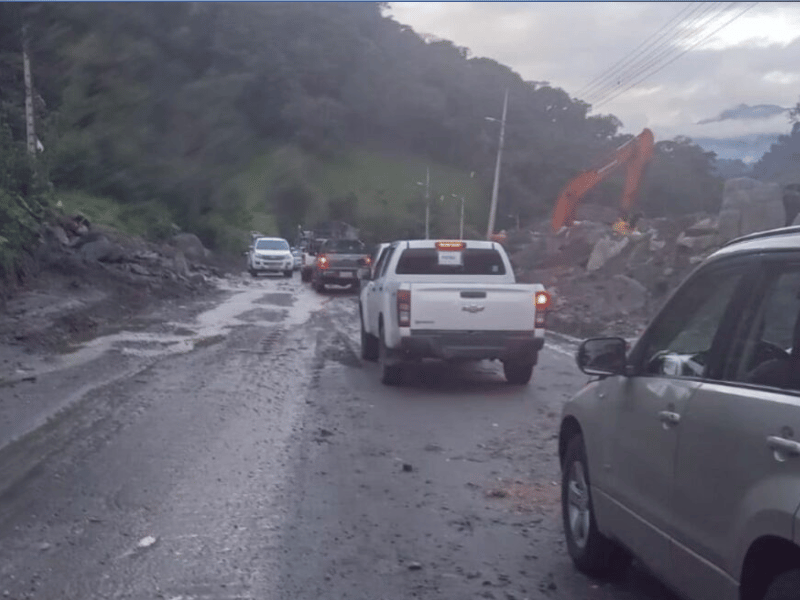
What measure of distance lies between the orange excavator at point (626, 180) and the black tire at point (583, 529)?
24.7 meters

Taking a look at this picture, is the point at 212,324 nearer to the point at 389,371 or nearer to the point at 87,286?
the point at 87,286

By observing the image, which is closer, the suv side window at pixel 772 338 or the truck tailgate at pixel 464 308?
the suv side window at pixel 772 338

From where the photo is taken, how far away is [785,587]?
12.8 ft

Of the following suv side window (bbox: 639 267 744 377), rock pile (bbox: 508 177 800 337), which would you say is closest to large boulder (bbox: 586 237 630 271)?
rock pile (bbox: 508 177 800 337)

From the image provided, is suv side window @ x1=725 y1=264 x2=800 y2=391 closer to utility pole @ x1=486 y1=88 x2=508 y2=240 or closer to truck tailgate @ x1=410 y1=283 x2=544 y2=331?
truck tailgate @ x1=410 y1=283 x2=544 y2=331

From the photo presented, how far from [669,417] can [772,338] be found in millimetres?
693

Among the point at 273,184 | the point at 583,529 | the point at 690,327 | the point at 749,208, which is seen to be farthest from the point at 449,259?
the point at 749,208

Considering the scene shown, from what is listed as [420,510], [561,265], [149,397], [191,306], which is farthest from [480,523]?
[561,265]

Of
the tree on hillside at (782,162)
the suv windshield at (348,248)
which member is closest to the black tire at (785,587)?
the tree on hillside at (782,162)

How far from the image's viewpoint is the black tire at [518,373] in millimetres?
14539

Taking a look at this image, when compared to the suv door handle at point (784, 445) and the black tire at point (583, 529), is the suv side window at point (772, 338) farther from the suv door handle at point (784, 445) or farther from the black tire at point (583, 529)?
the black tire at point (583, 529)

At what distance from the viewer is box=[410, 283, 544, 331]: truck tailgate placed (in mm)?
13641

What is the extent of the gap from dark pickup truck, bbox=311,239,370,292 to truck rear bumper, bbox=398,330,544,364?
65.2ft

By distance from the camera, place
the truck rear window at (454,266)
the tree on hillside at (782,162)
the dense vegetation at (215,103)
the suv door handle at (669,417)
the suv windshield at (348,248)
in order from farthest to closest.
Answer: the suv windshield at (348,248) < the tree on hillside at (782,162) < the truck rear window at (454,266) < the dense vegetation at (215,103) < the suv door handle at (669,417)
